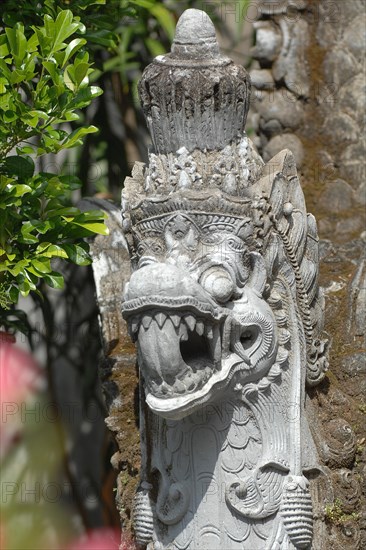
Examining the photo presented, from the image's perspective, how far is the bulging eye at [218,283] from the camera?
266cm

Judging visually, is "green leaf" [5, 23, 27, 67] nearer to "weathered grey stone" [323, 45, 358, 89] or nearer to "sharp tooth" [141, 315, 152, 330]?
"sharp tooth" [141, 315, 152, 330]

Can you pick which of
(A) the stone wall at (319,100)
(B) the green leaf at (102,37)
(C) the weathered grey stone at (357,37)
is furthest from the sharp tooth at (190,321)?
(C) the weathered grey stone at (357,37)

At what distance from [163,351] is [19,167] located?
2.28 ft

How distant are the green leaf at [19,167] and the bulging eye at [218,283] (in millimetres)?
608

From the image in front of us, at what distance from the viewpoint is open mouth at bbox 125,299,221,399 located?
8.55 ft

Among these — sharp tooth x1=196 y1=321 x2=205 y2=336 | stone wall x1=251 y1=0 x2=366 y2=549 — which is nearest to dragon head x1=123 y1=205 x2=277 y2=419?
sharp tooth x1=196 y1=321 x2=205 y2=336

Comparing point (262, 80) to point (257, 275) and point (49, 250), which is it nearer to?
point (49, 250)

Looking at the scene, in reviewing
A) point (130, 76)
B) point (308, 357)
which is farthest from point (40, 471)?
point (308, 357)

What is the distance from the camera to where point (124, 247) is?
135 inches

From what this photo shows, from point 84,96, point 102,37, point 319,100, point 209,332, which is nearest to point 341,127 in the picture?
point 319,100

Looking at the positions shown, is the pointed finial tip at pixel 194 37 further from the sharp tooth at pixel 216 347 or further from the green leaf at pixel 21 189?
the sharp tooth at pixel 216 347

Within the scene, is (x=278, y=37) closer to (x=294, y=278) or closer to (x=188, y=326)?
(x=294, y=278)

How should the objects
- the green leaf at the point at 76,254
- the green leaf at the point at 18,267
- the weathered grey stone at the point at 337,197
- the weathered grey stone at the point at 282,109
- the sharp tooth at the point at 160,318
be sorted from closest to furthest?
the sharp tooth at the point at 160,318 → the green leaf at the point at 18,267 → the green leaf at the point at 76,254 → the weathered grey stone at the point at 337,197 → the weathered grey stone at the point at 282,109

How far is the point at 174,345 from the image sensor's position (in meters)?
2.61
